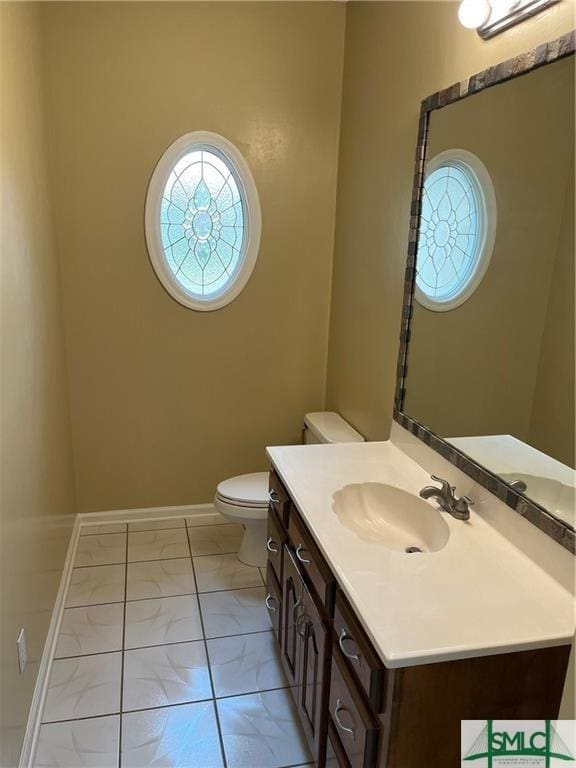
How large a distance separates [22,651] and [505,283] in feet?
6.14

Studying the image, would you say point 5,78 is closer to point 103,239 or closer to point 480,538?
point 103,239

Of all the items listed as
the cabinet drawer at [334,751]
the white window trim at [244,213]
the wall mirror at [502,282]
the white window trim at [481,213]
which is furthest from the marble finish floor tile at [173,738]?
the white window trim at [244,213]

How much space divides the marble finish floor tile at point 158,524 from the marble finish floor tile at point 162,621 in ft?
2.15

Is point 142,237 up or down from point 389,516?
up

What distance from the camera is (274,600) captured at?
2.15m

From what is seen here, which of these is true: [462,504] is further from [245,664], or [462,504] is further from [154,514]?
[154,514]

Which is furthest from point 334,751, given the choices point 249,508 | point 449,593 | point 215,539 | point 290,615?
point 215,539

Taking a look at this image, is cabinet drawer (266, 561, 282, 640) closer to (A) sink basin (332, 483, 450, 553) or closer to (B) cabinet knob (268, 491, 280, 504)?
(B) cabinet knob (268, 491, 280, 504)

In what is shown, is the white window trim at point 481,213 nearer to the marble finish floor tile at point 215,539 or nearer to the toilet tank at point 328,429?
the toilet tank at point 328,429

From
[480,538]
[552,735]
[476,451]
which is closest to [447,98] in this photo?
[476,451]

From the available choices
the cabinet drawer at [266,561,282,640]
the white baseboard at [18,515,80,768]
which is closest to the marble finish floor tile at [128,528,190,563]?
the white baseboard at [18,515,80,768]

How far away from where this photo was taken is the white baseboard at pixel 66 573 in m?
1.80

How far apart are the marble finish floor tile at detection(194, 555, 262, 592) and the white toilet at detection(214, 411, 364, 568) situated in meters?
0.05

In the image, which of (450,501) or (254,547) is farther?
(254,547)
